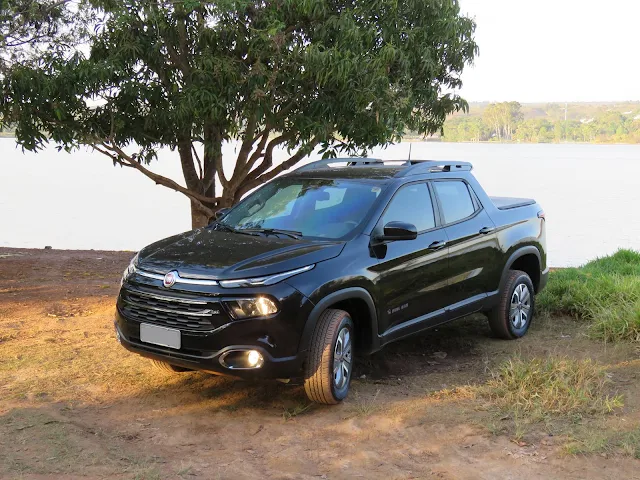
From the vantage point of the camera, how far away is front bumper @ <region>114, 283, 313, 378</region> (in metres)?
4.94

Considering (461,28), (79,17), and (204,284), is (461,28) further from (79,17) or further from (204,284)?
(204,284)

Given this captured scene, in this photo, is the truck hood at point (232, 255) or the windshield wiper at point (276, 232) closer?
the truck hood at point (232, 255)

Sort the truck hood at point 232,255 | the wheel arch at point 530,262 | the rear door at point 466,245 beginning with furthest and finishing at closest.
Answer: the wheel arch at point 530,262
the rear door at point 466,245
the truck hood at point 232,255

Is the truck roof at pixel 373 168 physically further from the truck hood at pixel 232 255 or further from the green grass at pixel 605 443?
the green grass at pixel 605 443

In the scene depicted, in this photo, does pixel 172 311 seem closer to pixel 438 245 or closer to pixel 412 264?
pixel 412 264

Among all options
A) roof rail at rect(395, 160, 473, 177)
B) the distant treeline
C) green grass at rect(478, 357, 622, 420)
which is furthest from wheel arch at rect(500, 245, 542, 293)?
the distant treeline

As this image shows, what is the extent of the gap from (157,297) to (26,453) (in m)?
1.27

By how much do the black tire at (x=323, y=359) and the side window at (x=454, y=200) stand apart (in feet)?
5.88

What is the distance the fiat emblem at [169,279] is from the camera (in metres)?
5.11

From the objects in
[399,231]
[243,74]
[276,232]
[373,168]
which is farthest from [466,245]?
[243,74]

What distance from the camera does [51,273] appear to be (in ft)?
35.3

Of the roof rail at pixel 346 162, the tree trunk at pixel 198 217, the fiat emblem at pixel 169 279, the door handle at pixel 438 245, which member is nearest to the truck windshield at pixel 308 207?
the roof rail at pixel 346 162

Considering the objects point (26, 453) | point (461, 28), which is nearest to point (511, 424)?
point (26, 453)

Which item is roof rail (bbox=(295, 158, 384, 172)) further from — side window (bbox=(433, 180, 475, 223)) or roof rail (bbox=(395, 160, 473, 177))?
side window (bbox=(433, 180, 475, 223))
